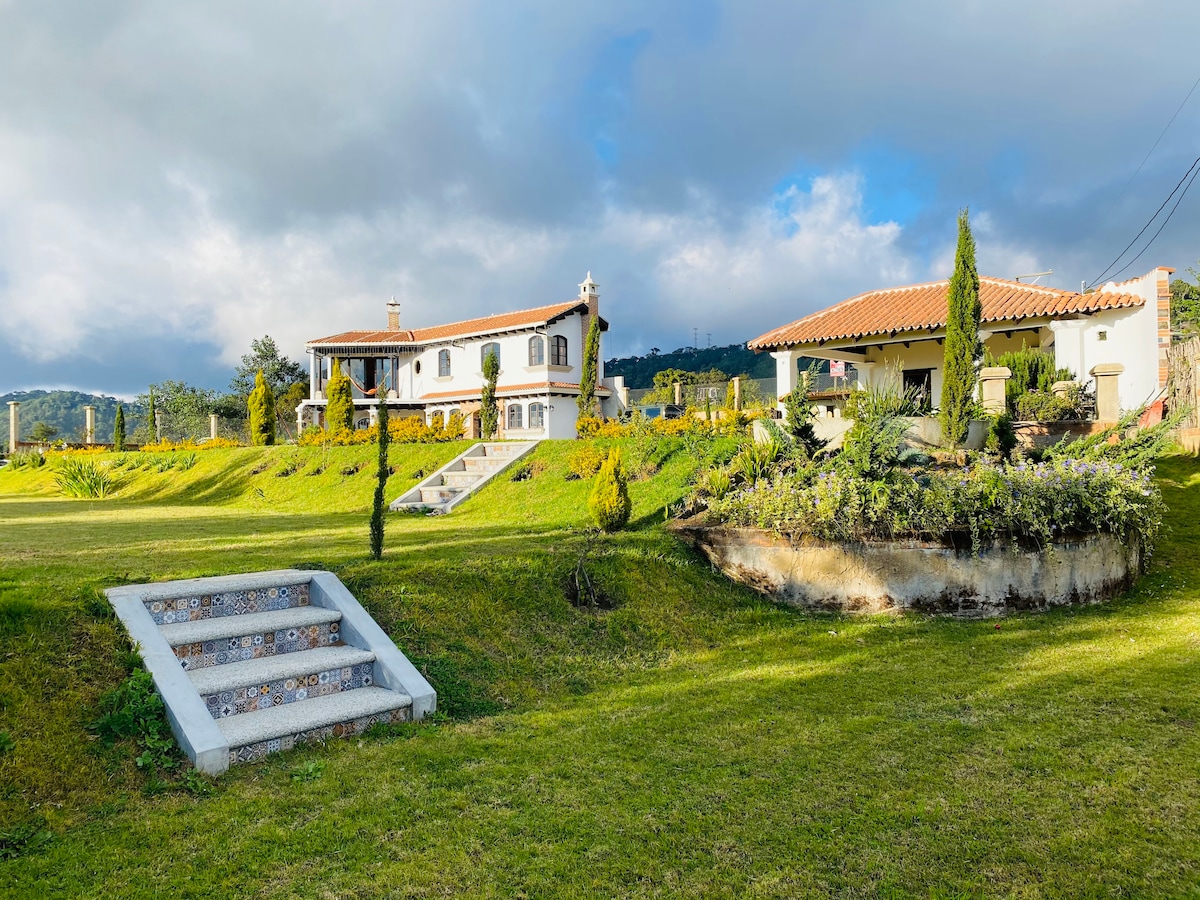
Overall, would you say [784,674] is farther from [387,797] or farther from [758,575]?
[387,797]

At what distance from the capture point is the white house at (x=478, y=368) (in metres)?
32.7

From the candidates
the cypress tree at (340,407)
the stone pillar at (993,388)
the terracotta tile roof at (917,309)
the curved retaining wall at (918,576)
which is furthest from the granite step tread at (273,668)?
the cypress tree at (340,407)

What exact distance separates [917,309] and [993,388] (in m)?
6.20

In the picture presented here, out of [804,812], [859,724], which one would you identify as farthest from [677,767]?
[859,724]

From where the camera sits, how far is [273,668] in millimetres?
5145

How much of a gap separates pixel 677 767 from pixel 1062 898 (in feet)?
6.55

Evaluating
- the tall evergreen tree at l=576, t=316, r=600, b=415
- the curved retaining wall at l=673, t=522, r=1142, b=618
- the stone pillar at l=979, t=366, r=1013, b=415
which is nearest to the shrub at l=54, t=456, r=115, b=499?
the tall evergreen tree at l=576, t=316, r=600, b=415

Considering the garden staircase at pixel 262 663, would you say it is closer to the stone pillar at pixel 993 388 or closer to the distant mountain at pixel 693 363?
the stone pillar at pixel 993 388

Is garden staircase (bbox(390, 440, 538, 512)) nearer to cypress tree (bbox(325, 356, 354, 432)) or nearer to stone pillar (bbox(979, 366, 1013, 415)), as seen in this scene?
cypress tree (bbox(325, 356, 354, 432))

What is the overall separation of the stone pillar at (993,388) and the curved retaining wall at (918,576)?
5.55 meters

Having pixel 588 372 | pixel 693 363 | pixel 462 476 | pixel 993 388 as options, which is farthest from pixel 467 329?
pixel 693 363

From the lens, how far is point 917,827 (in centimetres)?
362

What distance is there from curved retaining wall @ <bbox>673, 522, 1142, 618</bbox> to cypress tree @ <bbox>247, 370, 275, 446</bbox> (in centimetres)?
2271

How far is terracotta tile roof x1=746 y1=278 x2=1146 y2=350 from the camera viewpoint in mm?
16875
